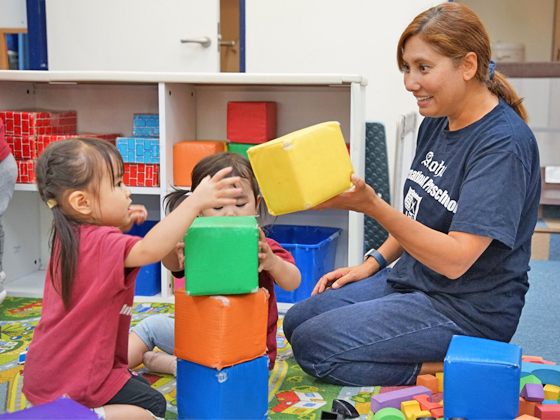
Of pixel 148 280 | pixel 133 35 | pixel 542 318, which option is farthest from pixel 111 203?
pixel 133 35

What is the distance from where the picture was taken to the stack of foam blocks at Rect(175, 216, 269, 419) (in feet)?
4.38

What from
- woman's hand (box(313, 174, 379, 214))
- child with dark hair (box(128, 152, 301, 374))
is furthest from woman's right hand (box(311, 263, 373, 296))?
woman's hand (box(313, 174, 379, 214))

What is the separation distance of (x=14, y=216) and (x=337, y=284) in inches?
59.8

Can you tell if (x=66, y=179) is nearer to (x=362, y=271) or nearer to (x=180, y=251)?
(x=180, y=251)

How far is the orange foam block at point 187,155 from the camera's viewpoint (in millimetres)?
2352

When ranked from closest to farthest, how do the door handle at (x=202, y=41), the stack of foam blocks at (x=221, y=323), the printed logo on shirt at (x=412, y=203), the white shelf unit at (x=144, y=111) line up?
the stack of foam blocks at (x=221, y=323)
the printed logo on shirt at (x=412, y=203)
the white shelf unit at (x=144, y=111)
the door handle at (x=202, y=41)

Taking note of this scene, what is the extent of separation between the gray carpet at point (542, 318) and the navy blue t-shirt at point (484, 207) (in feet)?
1.39

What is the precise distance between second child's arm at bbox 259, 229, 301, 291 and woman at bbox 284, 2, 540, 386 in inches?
7.1

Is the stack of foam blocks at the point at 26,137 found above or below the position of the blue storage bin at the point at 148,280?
above

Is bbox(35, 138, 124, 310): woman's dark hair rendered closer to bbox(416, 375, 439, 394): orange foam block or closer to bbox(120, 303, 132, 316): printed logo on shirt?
bbox(120, 303, 132, 316): printed logo on shirt

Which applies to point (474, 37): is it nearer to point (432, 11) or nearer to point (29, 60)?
point (432, 11)

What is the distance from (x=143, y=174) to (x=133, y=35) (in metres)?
1.02

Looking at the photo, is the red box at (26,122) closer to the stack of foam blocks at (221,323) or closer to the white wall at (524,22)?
the stack of foam blocks at (221,323)

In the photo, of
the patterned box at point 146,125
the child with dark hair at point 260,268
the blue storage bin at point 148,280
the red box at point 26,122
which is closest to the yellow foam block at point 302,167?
the child with dark hair at point 260,268
